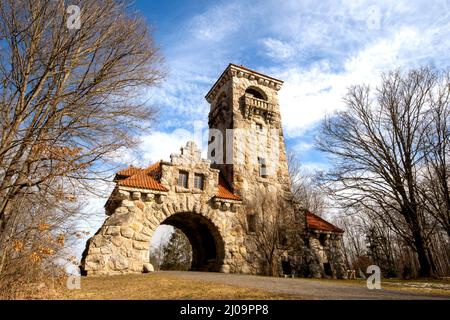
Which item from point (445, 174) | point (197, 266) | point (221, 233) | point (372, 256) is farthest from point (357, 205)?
point (372, 256)

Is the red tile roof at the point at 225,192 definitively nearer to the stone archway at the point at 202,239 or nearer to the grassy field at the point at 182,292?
the stone archway at the point at 202,239

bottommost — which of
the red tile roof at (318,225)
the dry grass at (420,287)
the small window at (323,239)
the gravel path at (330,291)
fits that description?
the dry grass at (420,287)

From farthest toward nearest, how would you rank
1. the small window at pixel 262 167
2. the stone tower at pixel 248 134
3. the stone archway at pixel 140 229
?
1. the small window at pixel 262 167
2. the stone tower at pixel 248 134
3. the stone archway at pixel 140 229

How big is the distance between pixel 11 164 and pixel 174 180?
408 inches

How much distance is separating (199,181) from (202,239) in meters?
5.05

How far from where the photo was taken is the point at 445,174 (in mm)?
12750

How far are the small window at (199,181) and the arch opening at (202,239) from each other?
1.72 m

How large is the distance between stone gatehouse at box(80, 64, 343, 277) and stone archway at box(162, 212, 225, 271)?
7 centimetres

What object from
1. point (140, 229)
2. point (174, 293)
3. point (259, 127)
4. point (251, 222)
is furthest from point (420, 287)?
point (259, 127)

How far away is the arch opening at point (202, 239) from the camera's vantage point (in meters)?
16.3

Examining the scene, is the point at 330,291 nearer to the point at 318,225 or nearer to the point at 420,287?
the point at 420,287

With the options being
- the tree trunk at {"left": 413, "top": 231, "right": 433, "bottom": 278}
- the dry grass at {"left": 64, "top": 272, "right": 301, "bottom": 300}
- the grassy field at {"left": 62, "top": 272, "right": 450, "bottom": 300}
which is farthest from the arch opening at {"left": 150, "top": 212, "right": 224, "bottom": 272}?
the tree trunk at {"left": 413, "top": 231, "right": 433, "bottom": 278}

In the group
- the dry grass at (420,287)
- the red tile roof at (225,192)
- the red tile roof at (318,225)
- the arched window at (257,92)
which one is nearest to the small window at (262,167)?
the red tile roof at (225,192)

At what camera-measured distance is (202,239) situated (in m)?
19.5
